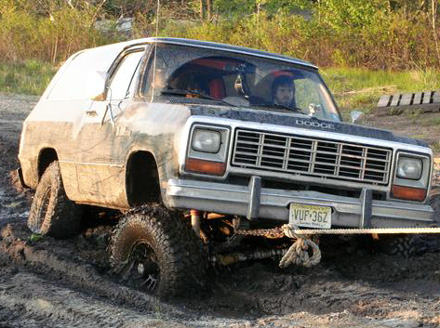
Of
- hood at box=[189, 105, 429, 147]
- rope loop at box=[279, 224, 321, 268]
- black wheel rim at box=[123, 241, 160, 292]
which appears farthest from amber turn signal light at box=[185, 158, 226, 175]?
black wheel rim at box=[123, 241, 160, 292]

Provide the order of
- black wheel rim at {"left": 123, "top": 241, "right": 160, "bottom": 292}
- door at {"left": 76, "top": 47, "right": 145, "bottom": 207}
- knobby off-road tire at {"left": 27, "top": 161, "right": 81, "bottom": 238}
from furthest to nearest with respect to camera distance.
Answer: knobby off-road tire at {"left": 27, "top": 161, "right": 81, "bottom": 238}, door at {"left": 76, "top": 47, "right": 145, "bottom": 207}, black wheel rim at {"left": 123, "top": 241, "right": 160, "bottom": 292}

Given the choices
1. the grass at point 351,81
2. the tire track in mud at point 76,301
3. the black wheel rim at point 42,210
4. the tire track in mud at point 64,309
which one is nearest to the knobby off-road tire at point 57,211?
the black wheel rim at point 42,210

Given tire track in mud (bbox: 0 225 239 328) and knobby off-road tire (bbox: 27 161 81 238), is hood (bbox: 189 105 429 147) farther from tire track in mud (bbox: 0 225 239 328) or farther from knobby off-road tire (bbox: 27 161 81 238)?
knobby off-road tire (bbox: 27 161 81 238)

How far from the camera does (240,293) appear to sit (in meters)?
6.36

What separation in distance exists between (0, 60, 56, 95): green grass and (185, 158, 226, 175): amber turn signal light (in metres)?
15.5

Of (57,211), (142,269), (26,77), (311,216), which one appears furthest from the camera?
(26,77)

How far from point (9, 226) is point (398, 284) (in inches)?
151

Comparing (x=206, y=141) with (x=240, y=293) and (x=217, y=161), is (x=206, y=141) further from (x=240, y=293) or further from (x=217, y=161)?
(x=240, y=293)

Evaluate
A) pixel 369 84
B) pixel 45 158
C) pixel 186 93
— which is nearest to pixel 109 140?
pixel 186 93

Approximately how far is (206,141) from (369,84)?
1663 cm

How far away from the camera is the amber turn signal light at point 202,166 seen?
5984mm

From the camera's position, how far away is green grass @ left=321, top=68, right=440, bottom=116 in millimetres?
19172

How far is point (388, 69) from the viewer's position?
23.4 metres

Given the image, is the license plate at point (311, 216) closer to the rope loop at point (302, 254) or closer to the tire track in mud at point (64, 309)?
the rope loop at point (302, 254)
